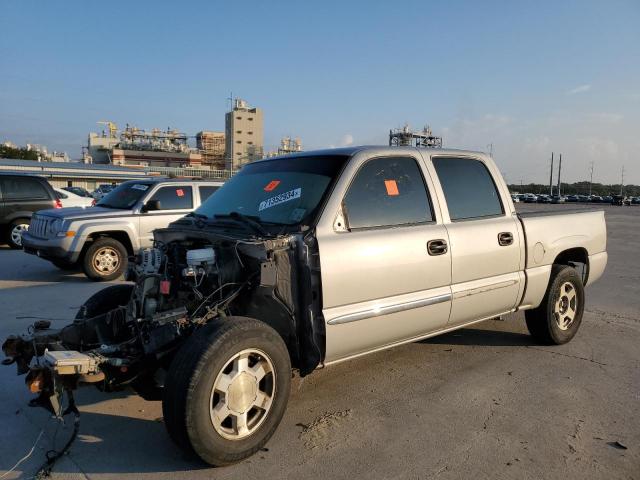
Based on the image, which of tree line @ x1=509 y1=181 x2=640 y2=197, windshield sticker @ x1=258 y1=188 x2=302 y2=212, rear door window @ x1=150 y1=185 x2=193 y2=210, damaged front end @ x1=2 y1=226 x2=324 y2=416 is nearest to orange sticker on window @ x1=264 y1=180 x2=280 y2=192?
windshield sticker @ x1=258 y1=188 x2=302 y2=212

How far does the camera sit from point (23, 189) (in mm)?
12516

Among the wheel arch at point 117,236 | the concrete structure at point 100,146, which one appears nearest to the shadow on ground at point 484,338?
the wheel arch at point 117,236

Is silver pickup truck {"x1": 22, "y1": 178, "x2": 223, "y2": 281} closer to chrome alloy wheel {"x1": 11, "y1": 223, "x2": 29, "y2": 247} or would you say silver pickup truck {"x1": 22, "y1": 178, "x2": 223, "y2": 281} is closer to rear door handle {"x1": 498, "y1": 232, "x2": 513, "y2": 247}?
chrome alloy wheel {"x1": 11, "y1": 223, "x2": 29, "y2": 247}

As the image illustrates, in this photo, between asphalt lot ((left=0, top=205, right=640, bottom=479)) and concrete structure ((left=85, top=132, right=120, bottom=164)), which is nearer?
asphalt lot ((left=0, top=205, right=640, bottom=479))

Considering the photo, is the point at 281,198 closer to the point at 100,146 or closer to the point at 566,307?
the point at 566,307

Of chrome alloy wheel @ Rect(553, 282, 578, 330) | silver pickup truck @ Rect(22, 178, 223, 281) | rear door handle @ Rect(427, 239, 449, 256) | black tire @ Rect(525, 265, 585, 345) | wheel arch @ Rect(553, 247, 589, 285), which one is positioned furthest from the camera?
silver pickup truck @ Rect(22, 178, 223, 281)

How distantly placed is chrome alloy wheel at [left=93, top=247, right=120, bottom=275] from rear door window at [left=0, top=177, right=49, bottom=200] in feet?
17.9

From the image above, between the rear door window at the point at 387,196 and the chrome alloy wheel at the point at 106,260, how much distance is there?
20.4 feet

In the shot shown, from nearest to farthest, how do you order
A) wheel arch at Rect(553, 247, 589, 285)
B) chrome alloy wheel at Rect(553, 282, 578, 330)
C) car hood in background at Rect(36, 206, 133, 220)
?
1. chrome alloy wheel at Rect(553, 282, 578, 330)
2. wheel arch at Rect(553, 247, 589, 285)
3. car hood in background at Rect(36, 206, 133, 220)

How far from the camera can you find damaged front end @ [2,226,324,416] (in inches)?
122

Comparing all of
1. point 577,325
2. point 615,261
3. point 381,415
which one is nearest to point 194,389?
point 381,415

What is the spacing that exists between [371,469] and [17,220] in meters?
12.5

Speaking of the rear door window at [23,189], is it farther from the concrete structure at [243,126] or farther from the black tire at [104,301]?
the concrete structure at [243,126]

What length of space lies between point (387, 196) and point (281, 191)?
81 cm
